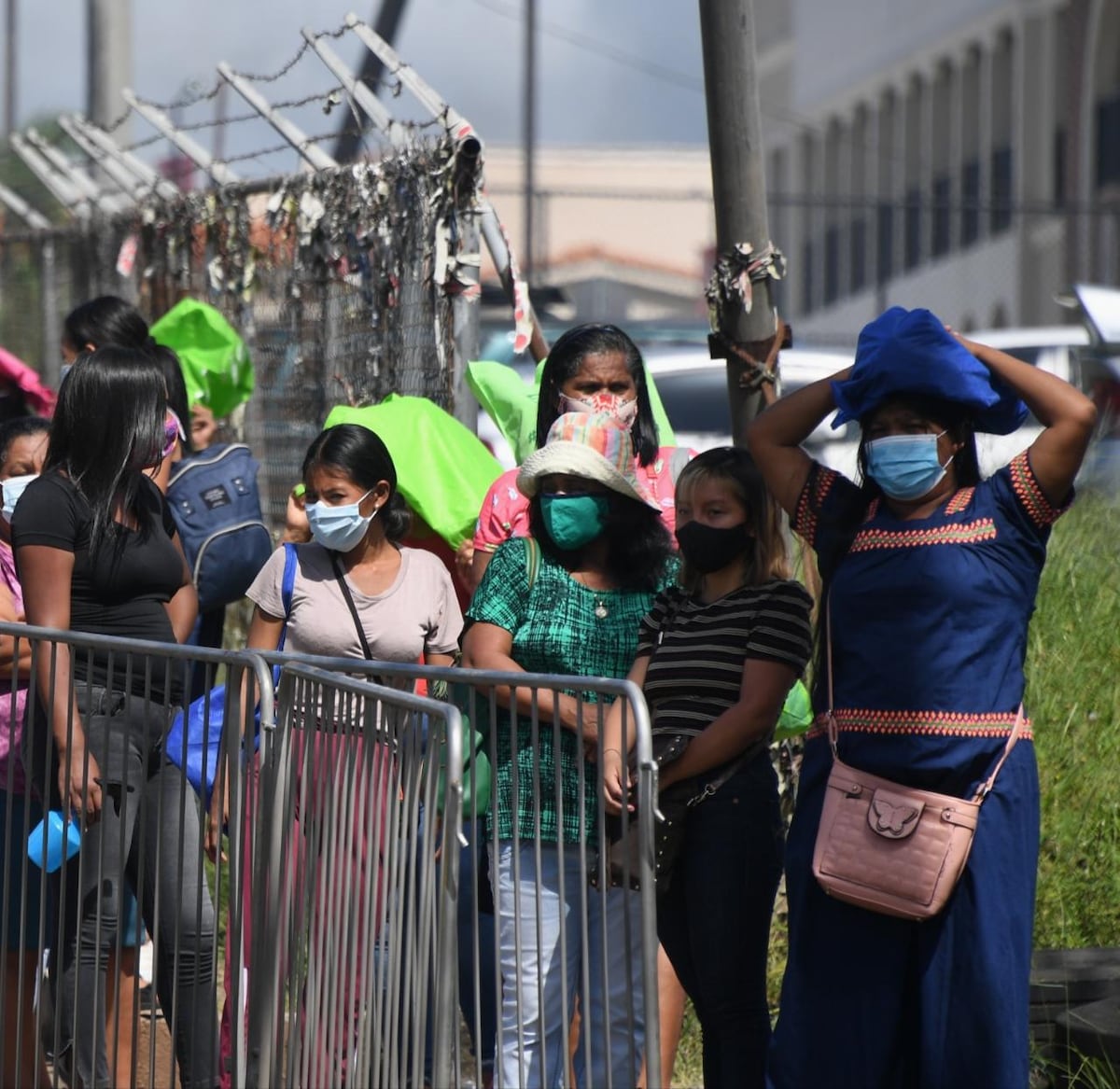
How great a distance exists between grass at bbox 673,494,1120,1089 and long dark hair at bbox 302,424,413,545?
1842 mm

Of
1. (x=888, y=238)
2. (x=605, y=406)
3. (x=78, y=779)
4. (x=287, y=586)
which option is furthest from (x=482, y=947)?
(x=888, y=238)

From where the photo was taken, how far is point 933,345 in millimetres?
4031

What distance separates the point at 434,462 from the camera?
568 centimetres

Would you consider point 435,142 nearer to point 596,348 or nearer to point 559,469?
point 596,348

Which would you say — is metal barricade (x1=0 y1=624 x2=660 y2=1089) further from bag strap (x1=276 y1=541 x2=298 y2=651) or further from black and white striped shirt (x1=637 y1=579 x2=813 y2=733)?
bag strap (x1=276 y1=541 x2=298 y2=651)

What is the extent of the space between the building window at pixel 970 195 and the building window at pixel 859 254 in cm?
344

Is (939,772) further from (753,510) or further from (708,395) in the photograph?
(708,395)

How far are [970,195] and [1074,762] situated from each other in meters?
27.1

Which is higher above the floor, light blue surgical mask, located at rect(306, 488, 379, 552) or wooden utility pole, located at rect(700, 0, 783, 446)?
wooden utility pole, located at rect(700, 0, 783, 446)

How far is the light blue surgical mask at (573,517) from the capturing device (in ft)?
15.3

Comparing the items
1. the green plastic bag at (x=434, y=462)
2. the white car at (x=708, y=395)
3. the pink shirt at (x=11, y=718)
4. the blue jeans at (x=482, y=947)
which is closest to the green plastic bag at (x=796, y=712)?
the blue jeans at (x=482, y=947)

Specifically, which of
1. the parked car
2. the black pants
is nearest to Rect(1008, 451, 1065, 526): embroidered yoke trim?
the black pants

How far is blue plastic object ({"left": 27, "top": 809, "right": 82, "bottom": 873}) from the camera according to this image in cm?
445

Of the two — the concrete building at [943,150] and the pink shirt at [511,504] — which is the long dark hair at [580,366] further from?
the concrete building at [943,150]
